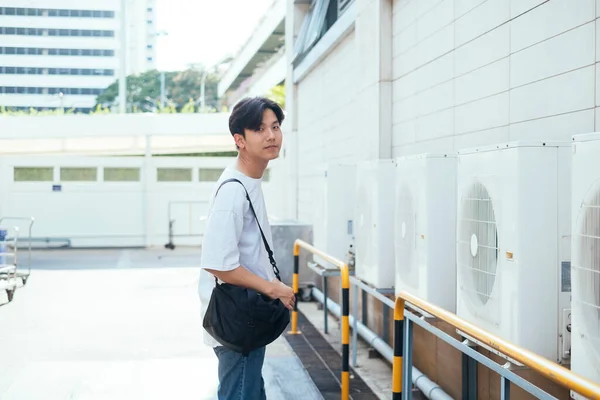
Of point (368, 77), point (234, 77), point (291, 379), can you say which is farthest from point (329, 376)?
point (234, 77)

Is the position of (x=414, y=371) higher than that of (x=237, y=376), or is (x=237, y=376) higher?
(x=237, y=376)

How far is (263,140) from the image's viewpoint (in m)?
2.95

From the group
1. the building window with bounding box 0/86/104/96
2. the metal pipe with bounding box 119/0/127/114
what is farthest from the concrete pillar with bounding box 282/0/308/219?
the metal pipe with bounding box 119/0/127/114

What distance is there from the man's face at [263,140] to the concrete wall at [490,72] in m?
1.64

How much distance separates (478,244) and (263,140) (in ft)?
4.77

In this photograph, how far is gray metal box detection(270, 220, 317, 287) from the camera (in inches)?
392

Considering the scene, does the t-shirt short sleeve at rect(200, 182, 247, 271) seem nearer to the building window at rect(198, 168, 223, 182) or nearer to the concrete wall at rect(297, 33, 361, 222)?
the concrete wall at rect(297, 33, 361, 222)

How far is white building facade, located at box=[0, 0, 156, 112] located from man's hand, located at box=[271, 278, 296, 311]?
1356cm

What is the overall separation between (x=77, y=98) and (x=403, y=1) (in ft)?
58.0

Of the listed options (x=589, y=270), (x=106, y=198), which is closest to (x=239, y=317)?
(x=589, y=270)

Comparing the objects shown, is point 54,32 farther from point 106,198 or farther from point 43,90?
point 106,198

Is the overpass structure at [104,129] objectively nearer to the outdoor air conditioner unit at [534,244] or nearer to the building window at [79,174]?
the building window at [79,174]

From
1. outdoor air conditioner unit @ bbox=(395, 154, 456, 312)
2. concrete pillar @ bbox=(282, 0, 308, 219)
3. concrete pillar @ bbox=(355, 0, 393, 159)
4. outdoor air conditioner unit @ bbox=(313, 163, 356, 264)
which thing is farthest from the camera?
concrete pillar @ bbox=(282, 0, 308, 219)

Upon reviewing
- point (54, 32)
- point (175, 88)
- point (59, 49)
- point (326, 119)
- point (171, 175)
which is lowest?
point (171, 175)
